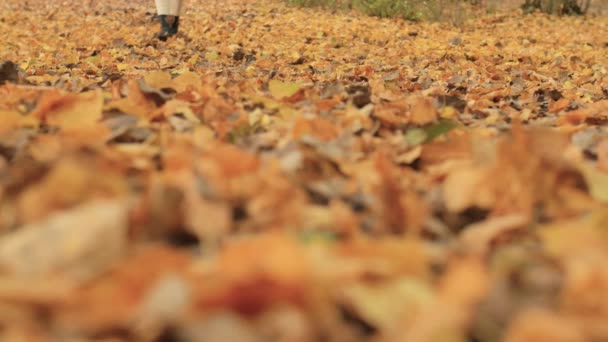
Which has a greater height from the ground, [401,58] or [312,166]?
[312,166]

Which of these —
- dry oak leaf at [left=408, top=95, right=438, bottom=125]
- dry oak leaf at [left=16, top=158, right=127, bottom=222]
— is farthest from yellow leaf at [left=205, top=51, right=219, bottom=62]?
dry oak leaf at [left=16, top=158, right=127, bottom=222]

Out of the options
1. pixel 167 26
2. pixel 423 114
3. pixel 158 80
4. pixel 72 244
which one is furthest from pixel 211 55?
pixel 72 244

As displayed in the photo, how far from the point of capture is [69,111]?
4.45 feet

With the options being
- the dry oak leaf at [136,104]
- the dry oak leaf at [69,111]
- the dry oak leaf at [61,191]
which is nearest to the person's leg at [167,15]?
the dry oak leaf at [136,104]

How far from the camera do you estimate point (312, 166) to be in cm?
112

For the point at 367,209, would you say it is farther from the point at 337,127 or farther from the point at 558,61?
the point at 558,61

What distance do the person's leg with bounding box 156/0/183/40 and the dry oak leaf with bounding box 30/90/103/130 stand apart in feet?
10.4

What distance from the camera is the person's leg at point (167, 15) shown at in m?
4.45

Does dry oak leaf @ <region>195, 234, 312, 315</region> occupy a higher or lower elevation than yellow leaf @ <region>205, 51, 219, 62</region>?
higher

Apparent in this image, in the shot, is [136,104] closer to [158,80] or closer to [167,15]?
[158,80]

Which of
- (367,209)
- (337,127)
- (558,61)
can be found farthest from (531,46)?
(367,209)

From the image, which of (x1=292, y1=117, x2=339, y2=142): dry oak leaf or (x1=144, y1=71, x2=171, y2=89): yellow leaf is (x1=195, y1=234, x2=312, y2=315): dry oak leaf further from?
(x1=144, y1=71, x2=171, y2=89): yellow leaf

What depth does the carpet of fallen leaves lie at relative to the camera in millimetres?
632

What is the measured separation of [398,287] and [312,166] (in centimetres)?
46
